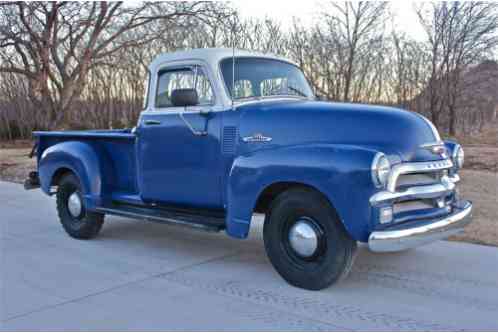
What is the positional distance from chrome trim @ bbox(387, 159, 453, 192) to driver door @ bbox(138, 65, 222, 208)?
1.66 metres

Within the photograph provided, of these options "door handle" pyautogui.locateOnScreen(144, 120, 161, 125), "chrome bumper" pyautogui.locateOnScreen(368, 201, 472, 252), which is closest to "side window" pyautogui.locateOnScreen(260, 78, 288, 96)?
"door handle" pyautogui.locateOnScreen(144, 120, 161, 125)

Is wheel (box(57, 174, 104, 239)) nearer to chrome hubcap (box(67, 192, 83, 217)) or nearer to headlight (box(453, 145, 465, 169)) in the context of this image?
chrome hubcap (box(67, 192, 83, 217))

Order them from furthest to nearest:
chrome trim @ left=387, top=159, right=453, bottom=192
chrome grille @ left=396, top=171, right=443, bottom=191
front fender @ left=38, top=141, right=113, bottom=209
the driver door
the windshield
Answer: front fender @ left=38, top=141, right=113, bottom=209 → the windshield → the driver door → chrome grille @ left=396, top=171, right=443, bottom=191 → chrome trim @ left=387, top=159, right=453, bottom=192

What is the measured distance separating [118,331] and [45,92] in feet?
48.6

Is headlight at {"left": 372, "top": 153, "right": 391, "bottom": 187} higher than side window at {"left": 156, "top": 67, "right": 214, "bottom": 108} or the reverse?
the reverse

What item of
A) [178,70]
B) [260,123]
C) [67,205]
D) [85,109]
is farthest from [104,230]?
[85,109]

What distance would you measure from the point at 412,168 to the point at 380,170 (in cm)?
38

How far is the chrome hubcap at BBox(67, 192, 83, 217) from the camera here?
598cm

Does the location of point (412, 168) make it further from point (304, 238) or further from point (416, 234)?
point (304, 238)

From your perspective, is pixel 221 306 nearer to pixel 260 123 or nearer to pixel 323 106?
pixel 260 123

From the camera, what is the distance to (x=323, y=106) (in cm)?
431

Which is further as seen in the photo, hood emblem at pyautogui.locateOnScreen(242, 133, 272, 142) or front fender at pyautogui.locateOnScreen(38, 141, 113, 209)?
front fender at pyautogui.locateOnScreen(38, 141, 113, 209)

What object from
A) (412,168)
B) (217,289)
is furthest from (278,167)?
(217,289)

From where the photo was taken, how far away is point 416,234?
146 inches
